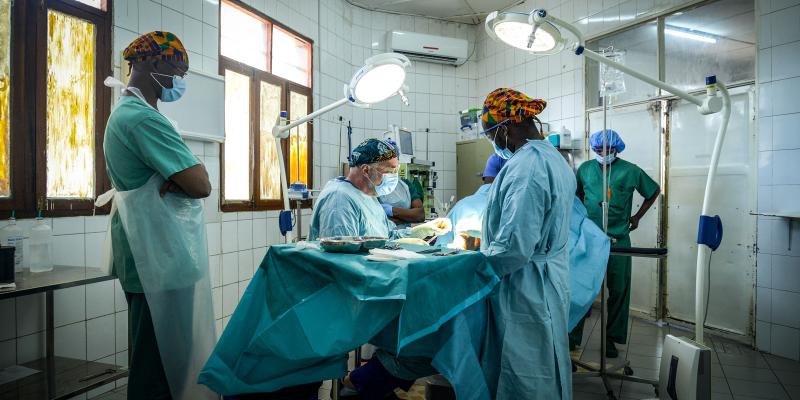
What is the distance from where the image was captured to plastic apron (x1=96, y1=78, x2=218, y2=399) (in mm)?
1754

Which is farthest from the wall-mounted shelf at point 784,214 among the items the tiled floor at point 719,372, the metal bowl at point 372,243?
the metal bowl at point 372,243

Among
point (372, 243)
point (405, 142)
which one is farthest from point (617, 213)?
point (372, 243)

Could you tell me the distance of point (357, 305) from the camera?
5.36 feet

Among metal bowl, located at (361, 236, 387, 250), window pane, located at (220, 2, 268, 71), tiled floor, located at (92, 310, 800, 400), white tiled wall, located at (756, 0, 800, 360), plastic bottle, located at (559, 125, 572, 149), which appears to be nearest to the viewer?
metal bowl, located at (361, 236, 387, 250)

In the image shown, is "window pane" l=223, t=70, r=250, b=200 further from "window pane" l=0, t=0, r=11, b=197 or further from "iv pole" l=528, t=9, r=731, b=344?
"iv pole" l=528, t=9, r=731, b=344

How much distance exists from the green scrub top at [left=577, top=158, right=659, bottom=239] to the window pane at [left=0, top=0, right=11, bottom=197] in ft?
12.7

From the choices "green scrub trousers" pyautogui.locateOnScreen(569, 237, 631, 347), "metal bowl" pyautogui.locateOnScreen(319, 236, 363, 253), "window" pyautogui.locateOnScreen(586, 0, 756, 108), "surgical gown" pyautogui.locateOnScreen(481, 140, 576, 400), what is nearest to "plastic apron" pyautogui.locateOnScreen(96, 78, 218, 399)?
"metal bowl" pyautogui.locateOnScreen(319, 236, 363, 253)

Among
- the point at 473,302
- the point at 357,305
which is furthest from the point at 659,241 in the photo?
the point at 357,305

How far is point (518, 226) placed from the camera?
1.67 meters

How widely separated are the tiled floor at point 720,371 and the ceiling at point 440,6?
3.91 meters

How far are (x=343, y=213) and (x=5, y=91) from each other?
181 cm

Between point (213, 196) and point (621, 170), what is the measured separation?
10.8ft

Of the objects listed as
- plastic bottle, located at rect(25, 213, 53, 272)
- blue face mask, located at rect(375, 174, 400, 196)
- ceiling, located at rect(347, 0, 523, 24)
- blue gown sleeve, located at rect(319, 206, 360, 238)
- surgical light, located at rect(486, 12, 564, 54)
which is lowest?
plastic bottle, located at rect(25, 213, 53, 272)

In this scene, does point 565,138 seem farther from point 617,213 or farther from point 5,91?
Result: point 5,91
